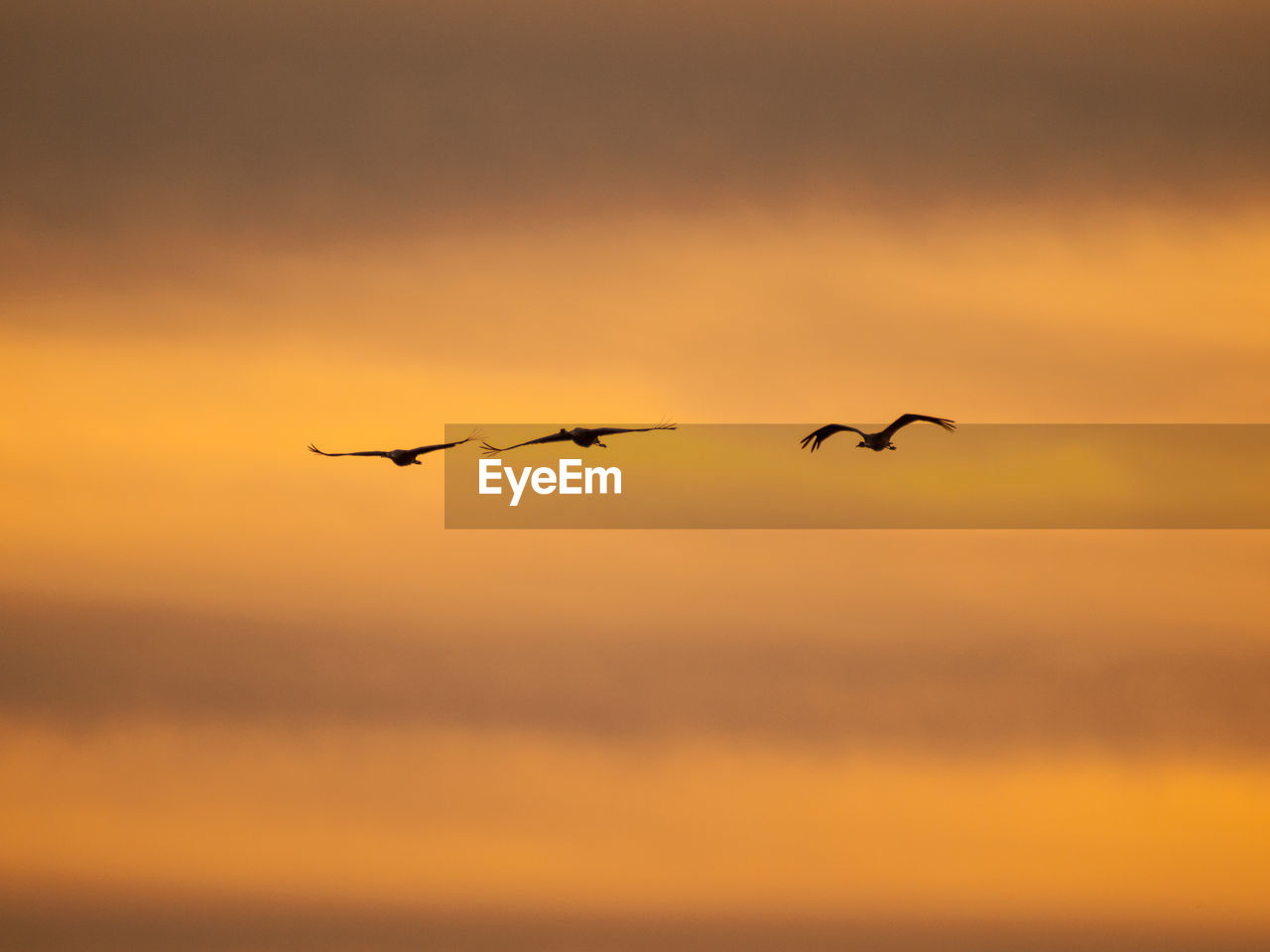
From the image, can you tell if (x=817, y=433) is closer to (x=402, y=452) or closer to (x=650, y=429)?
(x=650, y=429)

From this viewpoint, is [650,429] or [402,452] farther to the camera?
[402,452]

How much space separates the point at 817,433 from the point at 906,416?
15.9 ft

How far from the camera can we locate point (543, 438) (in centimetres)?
14925

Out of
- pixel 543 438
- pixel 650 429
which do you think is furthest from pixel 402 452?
pixel 650 429

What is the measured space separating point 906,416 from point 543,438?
17298 millimetres

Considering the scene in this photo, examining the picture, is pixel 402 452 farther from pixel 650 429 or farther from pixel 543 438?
pixel 650 429

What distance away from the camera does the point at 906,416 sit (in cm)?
14625

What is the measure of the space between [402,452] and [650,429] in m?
18.0

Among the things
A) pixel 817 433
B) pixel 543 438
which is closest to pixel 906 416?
pixel 817 433

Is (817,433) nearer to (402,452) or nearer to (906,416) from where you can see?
(906,416)

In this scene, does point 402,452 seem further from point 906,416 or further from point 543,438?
point 906,416

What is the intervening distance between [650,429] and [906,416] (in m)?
13.1

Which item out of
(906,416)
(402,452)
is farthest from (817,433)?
(402,452)

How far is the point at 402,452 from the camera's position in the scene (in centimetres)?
15425
